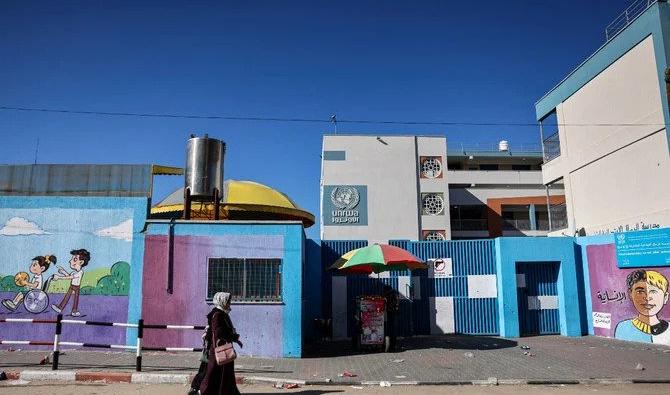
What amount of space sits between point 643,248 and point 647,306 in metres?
1.65

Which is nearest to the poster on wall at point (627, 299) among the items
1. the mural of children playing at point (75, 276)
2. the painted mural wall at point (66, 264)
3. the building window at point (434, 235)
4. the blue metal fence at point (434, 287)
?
the blue metal fence at point (434, 287)

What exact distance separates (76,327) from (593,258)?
611 inches

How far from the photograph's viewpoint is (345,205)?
37.4 meters

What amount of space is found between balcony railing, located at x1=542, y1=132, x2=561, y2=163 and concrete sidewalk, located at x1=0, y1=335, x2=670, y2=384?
11.6 metres

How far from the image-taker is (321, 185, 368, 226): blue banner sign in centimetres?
3694

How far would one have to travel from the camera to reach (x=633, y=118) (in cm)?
1744

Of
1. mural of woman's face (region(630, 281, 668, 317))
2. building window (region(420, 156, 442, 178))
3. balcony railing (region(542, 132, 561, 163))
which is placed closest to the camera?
mural of woman's face (region(630, 281, 668, 317))

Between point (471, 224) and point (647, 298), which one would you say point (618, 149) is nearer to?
point (647, 298)

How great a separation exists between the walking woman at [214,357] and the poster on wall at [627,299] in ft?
41.0

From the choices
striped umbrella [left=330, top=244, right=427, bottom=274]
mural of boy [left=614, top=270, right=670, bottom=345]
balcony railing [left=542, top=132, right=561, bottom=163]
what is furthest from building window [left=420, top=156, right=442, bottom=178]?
striped umbrella [left=330, top=244, right=427, bottom=274]

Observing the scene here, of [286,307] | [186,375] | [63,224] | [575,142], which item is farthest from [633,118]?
[63,224]

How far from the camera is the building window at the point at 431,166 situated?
39.1 metres

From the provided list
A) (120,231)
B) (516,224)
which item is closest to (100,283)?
(120,231)

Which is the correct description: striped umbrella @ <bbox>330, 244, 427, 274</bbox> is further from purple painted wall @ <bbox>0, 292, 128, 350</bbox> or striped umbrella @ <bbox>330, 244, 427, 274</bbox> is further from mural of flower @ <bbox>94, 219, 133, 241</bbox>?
purple painted wall @ <bbox>0, 292, 128, 350</bbox>
